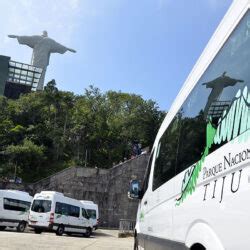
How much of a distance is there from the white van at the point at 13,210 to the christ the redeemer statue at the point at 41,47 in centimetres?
9646

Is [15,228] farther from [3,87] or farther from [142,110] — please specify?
[3,87]

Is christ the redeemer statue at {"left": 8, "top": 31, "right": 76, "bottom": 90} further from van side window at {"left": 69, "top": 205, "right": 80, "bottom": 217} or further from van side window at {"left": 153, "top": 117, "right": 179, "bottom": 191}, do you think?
van side window at {"left": 153, "top": 117, "right": 179, "bottom": 191}

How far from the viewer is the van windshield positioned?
26219 millimetres

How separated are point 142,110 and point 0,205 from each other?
1297 inches

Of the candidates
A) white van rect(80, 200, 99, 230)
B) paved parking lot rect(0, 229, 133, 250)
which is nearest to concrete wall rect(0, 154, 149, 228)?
white van rect(80, 200, 99, 230)

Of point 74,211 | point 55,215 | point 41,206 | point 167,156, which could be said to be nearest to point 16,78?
point 74,211

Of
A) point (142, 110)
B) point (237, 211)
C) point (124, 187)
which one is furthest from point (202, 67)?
point (142, 110)

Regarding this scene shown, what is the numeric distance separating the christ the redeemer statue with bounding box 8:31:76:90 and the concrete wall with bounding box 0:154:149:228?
3319 inches

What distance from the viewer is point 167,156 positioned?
5590 millimetres

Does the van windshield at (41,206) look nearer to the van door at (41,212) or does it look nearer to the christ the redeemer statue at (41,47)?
the van door at (41,212)

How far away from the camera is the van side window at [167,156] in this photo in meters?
5.12

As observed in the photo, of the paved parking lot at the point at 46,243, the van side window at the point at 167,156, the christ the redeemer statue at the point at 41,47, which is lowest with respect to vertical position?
the paved parking lot at the point at 46,243

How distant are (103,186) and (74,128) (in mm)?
15719

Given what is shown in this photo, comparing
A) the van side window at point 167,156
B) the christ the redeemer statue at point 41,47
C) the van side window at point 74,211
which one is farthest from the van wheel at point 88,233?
the christ the redeemer statue at point 41,47
